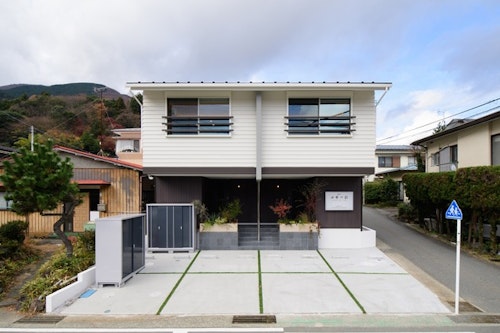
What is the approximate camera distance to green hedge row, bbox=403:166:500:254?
9.93 m

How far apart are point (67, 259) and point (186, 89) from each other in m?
6.51

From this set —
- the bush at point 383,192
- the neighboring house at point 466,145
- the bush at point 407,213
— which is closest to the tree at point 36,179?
the neighboring house at point 466,145

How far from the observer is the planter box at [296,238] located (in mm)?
11148

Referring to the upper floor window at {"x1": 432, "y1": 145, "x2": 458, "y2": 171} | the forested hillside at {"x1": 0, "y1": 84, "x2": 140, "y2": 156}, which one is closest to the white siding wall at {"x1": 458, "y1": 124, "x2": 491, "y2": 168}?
the upper floor window at {"x1": 432, "y1": 145, "x2": 458, "y2": 171}

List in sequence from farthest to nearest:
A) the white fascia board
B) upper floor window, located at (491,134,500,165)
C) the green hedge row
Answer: upper floor window, located at (491,134,500,165)
the white fascia board
the green hedge row

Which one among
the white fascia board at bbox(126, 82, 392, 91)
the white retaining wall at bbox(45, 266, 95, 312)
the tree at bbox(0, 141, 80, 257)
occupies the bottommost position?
the white retaining wall at bbox(45, 266, 95, 312)

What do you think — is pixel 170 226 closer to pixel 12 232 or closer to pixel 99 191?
pixel 99 191

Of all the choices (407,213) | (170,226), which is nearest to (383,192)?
(407,213)

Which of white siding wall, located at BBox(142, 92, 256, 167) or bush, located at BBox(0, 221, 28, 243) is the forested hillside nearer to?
bush, located at BBox(0, 221, 28, 243)

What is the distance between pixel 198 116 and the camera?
10945mm

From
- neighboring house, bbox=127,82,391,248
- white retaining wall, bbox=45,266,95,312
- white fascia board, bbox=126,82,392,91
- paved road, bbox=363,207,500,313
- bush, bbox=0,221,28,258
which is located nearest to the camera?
white retaining wall, bbox=45,266,95,312

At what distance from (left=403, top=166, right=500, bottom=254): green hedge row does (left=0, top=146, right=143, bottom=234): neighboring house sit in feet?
42.5

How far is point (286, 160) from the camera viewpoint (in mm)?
10844

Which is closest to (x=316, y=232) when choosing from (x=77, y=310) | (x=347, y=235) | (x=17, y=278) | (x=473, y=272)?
(x=347, y=235)
